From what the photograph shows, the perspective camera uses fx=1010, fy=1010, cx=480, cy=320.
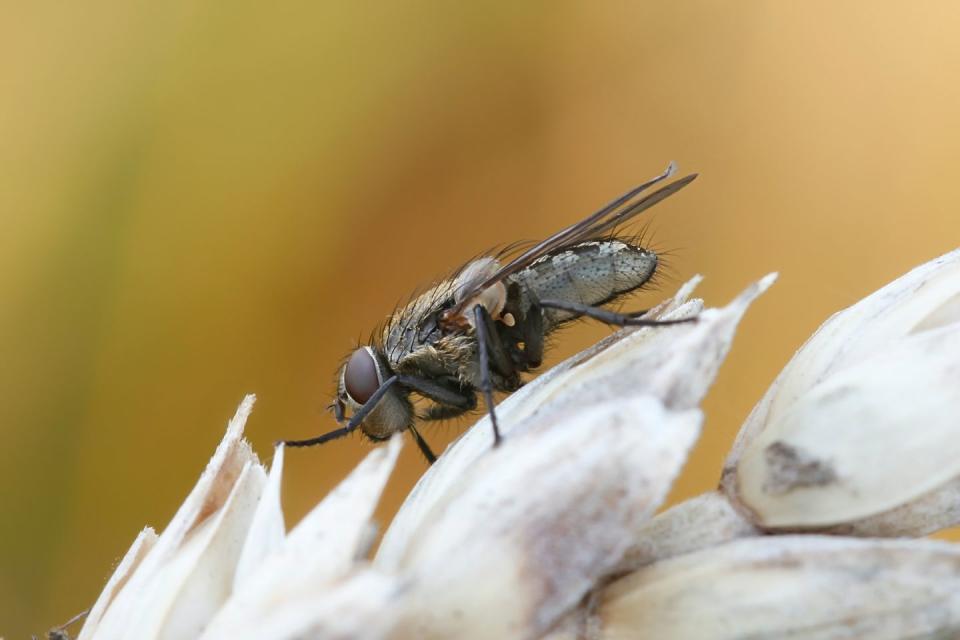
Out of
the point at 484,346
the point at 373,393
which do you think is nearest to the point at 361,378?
the point at 373,393

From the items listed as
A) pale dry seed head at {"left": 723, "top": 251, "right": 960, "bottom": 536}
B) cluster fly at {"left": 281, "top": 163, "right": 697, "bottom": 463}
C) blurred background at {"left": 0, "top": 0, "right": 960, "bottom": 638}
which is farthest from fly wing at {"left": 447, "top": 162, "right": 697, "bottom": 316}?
blurred background at {"left": 0, "top": 0, "right": 960, "bottom": 638}

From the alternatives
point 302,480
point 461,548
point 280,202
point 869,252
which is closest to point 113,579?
point 461,548

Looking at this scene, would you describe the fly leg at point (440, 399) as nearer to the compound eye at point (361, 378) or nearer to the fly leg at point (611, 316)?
the compound eye at point (361, 378)

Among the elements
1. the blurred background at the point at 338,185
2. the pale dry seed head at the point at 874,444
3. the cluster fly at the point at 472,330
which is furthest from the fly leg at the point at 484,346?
the blurred background at the point at 338,185

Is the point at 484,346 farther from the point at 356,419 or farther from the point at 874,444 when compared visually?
the point at 874,444

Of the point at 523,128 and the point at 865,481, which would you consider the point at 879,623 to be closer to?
the point at 865,481

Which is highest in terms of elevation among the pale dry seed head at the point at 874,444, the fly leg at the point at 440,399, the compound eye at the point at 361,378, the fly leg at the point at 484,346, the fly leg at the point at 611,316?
the compound eye at the point at 361,378

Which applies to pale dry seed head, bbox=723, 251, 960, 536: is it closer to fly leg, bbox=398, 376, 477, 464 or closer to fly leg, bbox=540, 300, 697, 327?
fly leg, bbox=540, 300, 697, 327

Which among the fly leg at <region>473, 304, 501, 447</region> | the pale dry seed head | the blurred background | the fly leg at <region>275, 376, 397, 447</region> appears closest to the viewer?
the pale dry seed head
